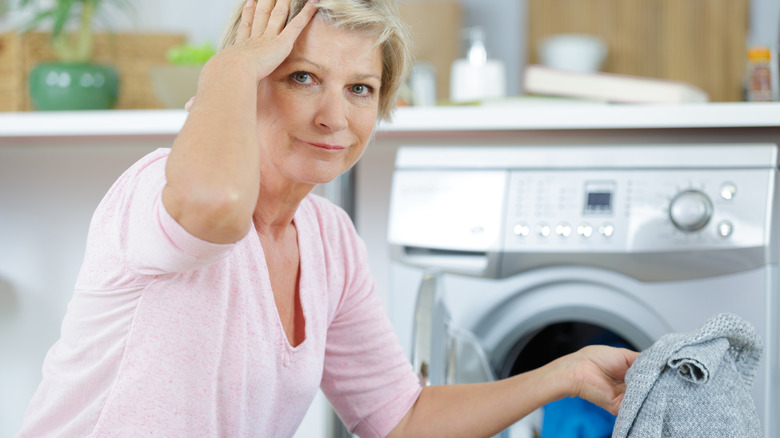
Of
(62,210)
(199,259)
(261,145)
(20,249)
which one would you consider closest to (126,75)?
(62,210)

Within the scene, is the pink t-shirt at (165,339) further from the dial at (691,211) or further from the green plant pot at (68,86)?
the green plant pot at (68,86)

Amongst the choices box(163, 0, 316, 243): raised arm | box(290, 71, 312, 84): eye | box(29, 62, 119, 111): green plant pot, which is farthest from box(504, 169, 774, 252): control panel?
box(29, 62, 119, 111): green plant pot

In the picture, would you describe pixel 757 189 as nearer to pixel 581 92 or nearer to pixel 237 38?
pixel 581 92

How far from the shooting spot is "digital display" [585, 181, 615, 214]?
4.25ft

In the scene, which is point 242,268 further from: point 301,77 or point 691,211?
point 691,211

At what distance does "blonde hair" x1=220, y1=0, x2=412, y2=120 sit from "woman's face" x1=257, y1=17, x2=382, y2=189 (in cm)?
A: 1

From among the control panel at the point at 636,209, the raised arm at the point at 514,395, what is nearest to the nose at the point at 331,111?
the raised arm at the point at 514,395

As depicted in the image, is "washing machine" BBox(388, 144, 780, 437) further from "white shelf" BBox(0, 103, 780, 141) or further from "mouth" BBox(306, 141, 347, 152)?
"mouth" BBox(306, 141, 347, 152)

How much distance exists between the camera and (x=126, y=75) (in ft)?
6.50

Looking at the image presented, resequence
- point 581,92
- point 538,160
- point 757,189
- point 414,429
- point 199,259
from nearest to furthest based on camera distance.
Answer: point 199,259, point 414,429, point 757,189, point 538,160, point 581,92

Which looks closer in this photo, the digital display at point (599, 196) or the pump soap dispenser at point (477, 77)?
the digital display at point (599, 196)

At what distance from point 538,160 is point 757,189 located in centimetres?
33

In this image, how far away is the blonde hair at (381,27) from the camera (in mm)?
855

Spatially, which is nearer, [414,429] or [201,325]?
[201,325]
